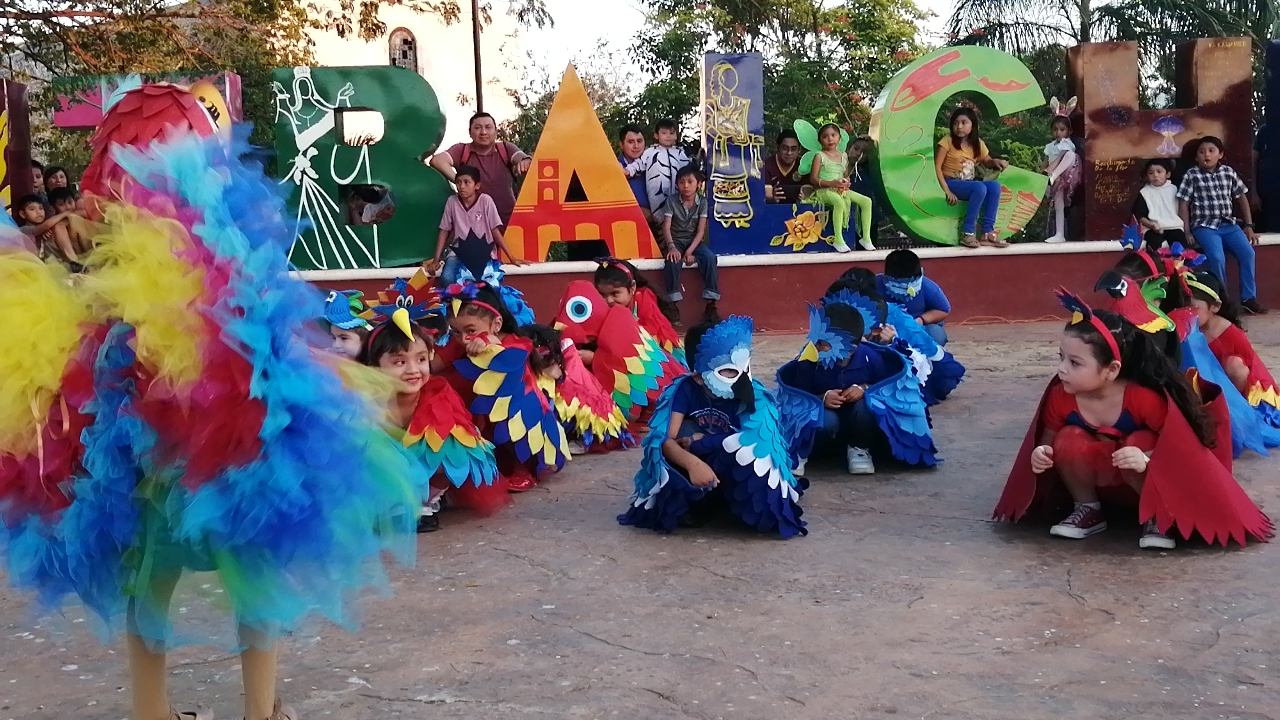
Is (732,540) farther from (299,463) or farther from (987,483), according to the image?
(299,463)

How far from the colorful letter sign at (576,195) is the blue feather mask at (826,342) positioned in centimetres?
569

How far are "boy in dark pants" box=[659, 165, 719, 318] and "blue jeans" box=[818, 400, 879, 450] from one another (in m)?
5.37

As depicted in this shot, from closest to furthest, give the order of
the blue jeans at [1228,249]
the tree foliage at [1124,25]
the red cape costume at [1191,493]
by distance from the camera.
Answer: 1. the red cape costume at [1191,493]
2. the blue jeans at [1228,249]
3. the tree foliage at [1124,25]

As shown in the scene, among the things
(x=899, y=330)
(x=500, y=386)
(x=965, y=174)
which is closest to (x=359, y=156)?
(x=965, y=174)

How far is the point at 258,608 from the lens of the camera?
273cm

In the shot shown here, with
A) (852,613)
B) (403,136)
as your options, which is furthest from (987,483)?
(403,136)

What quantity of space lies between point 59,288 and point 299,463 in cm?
64

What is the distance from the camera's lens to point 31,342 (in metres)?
2.65

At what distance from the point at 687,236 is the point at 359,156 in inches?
123

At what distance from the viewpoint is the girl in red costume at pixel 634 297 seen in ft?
24.3

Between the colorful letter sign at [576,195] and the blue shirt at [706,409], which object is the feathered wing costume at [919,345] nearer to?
the blue shirt at [706,409]

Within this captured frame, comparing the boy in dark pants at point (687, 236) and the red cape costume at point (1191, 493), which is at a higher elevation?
the boy in dark pants at point (687, 236)

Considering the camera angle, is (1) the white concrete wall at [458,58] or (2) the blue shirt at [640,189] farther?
(1) the white concrete wall at [458,58]

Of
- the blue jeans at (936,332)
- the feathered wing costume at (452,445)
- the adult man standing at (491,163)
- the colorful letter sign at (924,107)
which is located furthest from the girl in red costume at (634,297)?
the colorful letter sign at (924,107)
